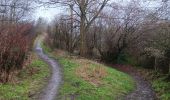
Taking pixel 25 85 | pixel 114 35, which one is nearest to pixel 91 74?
pixel 25 85

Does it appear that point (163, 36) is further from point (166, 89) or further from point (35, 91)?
point (35, 91)

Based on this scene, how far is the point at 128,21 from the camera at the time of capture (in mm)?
42344

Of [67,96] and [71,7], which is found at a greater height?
[71,7]

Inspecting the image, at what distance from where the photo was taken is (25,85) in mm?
18344

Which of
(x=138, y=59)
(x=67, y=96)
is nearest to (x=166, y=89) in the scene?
(x=67, y=96)

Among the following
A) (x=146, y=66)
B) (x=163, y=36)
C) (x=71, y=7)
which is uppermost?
(x=71, y=7)

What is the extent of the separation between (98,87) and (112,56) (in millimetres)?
24563

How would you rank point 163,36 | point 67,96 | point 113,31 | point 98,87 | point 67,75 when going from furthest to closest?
point 113,31 → point 163,36 → point 67,75 → point 98,87 → point 67,96

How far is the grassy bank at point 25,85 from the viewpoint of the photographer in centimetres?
1569

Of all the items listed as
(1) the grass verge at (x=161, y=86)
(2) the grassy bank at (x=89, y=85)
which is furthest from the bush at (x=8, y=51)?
(1) the grass verge at (x=161, y=86)

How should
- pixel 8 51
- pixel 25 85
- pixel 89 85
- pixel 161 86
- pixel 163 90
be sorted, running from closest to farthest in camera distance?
1. pixel 25 85
2. pixel 8 51
3. pixel 89 85
4. pixel 163 90
5. pixel 161 86

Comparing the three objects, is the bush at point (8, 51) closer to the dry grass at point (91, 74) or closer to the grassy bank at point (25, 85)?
the grassy bank at point (25, 85)

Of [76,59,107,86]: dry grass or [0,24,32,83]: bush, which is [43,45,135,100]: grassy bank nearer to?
[76,59,107,86]: dry grass

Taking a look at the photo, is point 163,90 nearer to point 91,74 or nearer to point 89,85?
point 91,74
